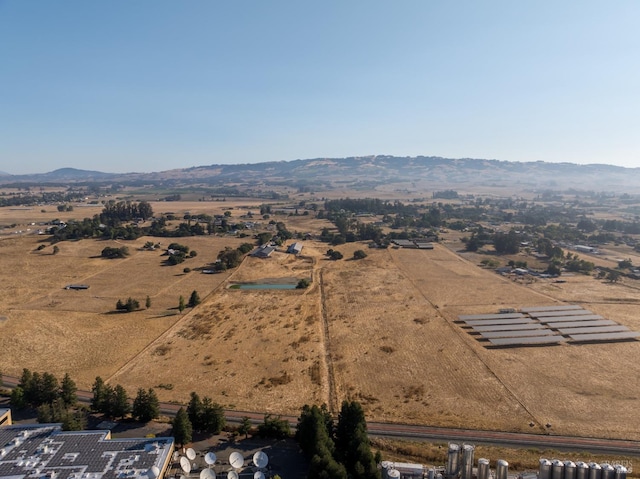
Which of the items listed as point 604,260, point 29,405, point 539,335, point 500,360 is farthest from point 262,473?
point 604,260

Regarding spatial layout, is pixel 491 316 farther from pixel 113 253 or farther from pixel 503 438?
pixel 113 253

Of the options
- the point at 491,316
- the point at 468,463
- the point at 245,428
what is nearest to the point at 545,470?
the point at 468,463

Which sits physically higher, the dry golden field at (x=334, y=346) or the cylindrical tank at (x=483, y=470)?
the cylindrical tank at (x=483, y=470)

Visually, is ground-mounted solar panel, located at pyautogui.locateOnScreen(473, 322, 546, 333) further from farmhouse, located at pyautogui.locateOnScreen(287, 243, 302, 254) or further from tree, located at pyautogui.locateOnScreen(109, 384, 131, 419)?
farmhouse, located at pyautogui.locateOnScreen(287, 243, 302, 254)

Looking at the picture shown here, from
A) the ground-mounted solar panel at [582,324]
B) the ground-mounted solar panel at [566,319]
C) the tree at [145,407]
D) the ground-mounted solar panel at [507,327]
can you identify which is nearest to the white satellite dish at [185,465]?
the tree at [145,407]

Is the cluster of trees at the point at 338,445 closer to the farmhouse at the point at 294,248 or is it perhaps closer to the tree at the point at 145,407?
the tree at the point at 145,407

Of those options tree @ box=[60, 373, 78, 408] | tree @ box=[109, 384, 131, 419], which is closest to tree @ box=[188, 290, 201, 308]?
tree @ box=[60, 373, 78, 408]
